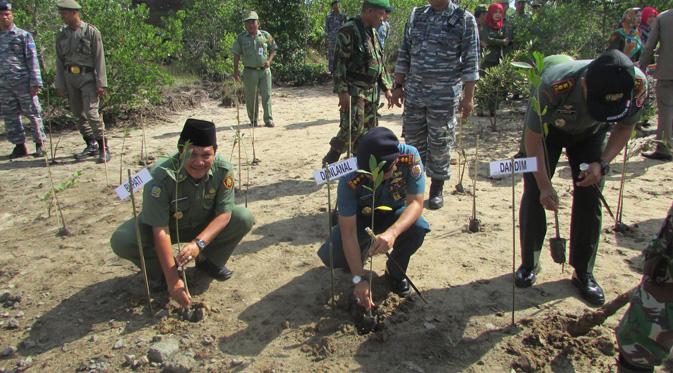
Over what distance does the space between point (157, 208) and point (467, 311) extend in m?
1.83

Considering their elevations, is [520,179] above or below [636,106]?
below

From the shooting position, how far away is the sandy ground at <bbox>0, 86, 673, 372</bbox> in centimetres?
244

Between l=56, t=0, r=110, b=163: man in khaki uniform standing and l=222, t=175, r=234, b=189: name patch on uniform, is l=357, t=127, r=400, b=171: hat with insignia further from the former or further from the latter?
l=56, t=0, r=110, b=163: man in khaki uniform standing

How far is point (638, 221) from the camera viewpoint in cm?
394

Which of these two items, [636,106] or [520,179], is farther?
[520,179]

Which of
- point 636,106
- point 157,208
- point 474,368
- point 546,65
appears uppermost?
point 546,65

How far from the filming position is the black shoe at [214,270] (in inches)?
124

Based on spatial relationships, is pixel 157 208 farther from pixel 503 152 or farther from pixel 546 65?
pixel 503 152

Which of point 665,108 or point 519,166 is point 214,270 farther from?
point 665,108

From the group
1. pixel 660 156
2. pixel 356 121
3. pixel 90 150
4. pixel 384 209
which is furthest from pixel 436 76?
pixel 90 150

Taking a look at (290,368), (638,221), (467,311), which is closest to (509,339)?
(467,311)

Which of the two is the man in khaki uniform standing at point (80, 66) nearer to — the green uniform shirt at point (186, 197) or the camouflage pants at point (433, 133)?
the green uniform shirt at point (186, 197)

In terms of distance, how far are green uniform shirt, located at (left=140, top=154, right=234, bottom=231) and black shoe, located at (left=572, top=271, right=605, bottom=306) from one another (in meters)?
2.14

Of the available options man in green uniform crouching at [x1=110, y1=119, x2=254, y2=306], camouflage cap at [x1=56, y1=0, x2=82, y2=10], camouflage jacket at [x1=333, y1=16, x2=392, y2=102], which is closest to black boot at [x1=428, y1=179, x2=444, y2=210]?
camouflage jacket at [x1=333, y1=16, x2=392, y2=102]
